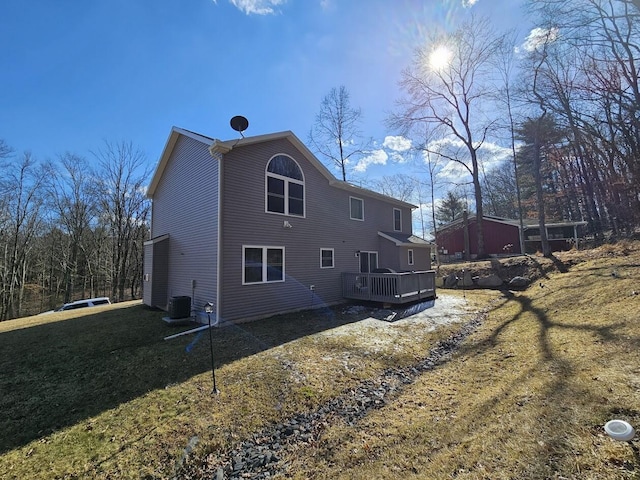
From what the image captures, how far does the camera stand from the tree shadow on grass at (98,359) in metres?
4.19

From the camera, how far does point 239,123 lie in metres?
9.11

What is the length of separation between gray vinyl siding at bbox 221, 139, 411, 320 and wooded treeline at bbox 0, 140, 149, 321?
18.8 meters

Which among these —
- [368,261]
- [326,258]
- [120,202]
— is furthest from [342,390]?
[120,202]

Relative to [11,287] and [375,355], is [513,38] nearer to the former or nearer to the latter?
[375,355]

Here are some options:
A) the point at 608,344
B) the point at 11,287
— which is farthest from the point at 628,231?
the point at 11,287

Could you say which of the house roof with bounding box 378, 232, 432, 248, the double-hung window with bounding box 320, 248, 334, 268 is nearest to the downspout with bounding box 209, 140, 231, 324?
the double-hung window with bounding box 320, 248, 334, 268

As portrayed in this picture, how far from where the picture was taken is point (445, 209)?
37375mm

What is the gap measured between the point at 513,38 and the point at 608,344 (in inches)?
838

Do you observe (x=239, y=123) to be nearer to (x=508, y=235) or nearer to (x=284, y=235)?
(x=284, y=235)

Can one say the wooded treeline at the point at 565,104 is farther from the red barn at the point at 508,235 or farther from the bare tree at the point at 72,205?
the bare tree at the point at 72,205

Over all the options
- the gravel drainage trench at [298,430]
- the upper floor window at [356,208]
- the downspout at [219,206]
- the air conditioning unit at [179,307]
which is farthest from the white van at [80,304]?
the gravel drainage trench at [298,430]

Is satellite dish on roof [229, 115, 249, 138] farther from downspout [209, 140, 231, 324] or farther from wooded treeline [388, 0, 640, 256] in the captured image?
wooded treeline [388, 0, 640, 256]

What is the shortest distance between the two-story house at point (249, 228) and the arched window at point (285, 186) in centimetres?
4

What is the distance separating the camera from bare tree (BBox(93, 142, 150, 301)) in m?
22.8
